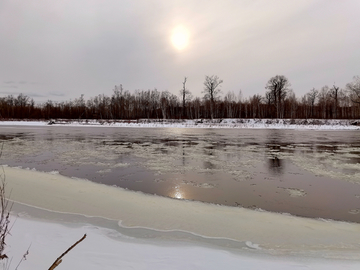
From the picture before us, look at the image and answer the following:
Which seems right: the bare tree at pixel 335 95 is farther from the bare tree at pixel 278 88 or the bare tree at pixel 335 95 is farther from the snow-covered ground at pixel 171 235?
the snow-covered ground at pixel 171 235

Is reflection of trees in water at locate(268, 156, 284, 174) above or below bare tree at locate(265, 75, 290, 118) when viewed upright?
below

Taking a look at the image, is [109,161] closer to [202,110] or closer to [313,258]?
[313,258]

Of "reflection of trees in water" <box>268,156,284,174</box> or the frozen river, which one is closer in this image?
the frozen river

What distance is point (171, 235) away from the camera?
3.81m

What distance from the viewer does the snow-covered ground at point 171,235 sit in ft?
9.66

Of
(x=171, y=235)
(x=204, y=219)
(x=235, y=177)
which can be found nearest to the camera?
(x=171, y=235)

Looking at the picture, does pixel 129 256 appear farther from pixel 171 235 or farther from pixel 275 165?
pixel 275 165

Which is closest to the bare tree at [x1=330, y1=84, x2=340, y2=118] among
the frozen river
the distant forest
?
the distant forest

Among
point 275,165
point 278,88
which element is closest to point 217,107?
point 278,88

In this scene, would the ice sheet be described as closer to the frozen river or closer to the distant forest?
the frozen river

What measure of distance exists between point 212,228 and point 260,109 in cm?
7058

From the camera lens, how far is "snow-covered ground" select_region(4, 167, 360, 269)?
116 inches

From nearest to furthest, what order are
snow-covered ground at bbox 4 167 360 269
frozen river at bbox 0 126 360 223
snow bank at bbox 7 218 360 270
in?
snow bank at bbox 7 218 360 270 → snow-covered ground at bbox 4 167 360 269 → frozen river at bbox 0 126 360 223

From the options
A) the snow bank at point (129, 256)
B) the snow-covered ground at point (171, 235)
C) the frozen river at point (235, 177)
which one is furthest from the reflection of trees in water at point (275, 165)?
the snow bank at point (129, 256)
